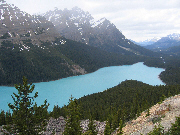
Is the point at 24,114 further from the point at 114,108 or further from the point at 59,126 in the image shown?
the point at 114,108

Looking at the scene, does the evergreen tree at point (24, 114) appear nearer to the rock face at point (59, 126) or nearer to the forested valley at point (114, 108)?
the forested valley at point (114, 108)

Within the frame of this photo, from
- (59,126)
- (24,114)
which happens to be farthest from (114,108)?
(24,114)

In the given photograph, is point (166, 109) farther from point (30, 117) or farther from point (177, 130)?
point (30, 117)

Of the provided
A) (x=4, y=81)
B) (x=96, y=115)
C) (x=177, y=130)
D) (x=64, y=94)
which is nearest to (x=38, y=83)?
(x=4, y=81)

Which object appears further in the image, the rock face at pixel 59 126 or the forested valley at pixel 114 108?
the forested valley at pixel 114 108

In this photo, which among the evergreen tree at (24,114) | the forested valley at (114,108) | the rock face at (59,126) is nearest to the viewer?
the evergreen tree at (24,114)

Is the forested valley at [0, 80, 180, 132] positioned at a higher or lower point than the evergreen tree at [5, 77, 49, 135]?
lower

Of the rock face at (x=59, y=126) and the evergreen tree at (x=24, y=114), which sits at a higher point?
the evergreen tree at (x=24, y=114)

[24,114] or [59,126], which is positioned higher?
[24,114]

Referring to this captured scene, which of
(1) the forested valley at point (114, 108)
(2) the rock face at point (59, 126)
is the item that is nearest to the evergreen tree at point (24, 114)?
(1) the forested valley at point (114, 108)

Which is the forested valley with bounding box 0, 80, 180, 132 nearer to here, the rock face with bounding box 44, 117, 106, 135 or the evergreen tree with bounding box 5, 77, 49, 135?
the evergreen tree with bounding box 5, 77, 49, 135

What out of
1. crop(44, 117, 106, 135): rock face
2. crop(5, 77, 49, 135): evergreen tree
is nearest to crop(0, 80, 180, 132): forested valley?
crop(5, 77, 49, 135): evergreen tree
